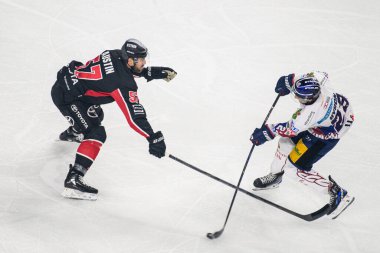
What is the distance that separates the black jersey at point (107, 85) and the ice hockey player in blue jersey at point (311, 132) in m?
0.87

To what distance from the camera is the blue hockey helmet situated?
3.12 metres

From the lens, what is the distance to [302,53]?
19.9 ft

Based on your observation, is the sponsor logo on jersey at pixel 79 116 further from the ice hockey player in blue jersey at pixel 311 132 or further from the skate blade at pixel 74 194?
the ice hockey player in blue jersey at pixel 311 132

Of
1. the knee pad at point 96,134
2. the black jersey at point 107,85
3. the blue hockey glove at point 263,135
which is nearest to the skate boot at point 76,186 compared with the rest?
the knee pad at point 96,134

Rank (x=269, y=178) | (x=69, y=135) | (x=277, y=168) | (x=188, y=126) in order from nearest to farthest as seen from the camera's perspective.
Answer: (x=277, y=168) < (x=269, y=178) < (x=69, y=135) < (x=188, y=126)

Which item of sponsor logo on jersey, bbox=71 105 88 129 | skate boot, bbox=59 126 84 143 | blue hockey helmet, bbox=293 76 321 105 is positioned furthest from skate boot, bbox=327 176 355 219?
skate boot, bbox=59 126 84 143

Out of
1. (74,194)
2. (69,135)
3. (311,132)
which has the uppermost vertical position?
(311,132)

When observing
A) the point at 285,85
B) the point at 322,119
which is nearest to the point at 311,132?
the point at 322,119

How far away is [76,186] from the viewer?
3322 millimetres

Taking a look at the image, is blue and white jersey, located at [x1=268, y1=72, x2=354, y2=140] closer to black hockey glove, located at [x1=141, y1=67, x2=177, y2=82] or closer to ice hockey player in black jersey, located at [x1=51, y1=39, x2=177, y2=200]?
ice hockey player in black jersey, located at [x1=51, y1=39, x2=177, y2=200]

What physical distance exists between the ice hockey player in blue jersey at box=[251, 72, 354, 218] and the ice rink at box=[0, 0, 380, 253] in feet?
0.90

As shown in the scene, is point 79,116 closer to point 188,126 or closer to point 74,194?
point 74,194

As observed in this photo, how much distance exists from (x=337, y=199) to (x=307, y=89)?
88cm

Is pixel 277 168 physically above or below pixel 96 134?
below
